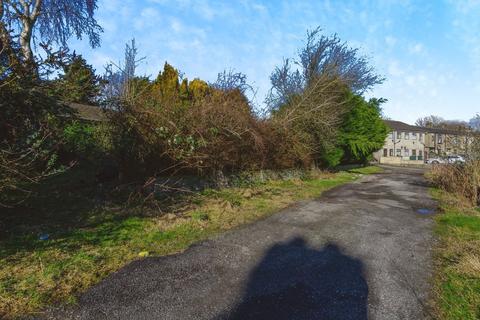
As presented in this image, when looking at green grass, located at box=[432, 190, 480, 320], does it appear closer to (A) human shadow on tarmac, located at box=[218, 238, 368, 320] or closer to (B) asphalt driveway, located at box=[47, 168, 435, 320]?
(B) asphalt driveway, located at box=[47, 168, 435, 320]

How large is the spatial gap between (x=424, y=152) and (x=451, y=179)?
58.7 m

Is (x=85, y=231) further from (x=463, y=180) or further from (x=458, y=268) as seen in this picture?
(x=463, y=180)

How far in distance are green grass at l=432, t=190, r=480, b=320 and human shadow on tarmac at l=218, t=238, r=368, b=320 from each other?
0.96 metres

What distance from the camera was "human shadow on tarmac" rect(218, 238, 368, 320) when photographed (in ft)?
10.3

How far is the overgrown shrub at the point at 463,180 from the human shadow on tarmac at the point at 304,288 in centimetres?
863

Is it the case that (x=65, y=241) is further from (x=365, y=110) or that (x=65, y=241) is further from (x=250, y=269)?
(x=365, y=110)

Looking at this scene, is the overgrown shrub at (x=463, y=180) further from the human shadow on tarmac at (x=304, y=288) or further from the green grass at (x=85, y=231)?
the human shadow on tarmac at (x=304, y=288)

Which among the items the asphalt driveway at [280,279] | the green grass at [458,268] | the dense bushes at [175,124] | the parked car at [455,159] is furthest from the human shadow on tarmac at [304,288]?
the parked car at [455,159]

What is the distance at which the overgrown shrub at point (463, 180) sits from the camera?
10.3 meters

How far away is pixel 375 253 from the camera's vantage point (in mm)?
5059

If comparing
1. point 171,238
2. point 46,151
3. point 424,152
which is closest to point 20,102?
point 46,151

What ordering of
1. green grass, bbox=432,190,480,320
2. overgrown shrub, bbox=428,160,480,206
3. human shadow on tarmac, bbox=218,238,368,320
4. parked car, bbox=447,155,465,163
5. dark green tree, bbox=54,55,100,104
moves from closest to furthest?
human shadow on tarmac, bbox=218,238,368,320 < green grass, bbox=432,190,480,320 < dark green tree, bbox=54,55,100,104 < overgrown shrub, bbox=428,160,480,206 < parked car, bbox=447,155,465,163

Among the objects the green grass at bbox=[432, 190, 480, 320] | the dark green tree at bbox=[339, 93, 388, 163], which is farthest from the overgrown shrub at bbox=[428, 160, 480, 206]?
the dark green tree at bbox=[339, 93, 388, 163]

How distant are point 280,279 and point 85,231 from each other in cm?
393
